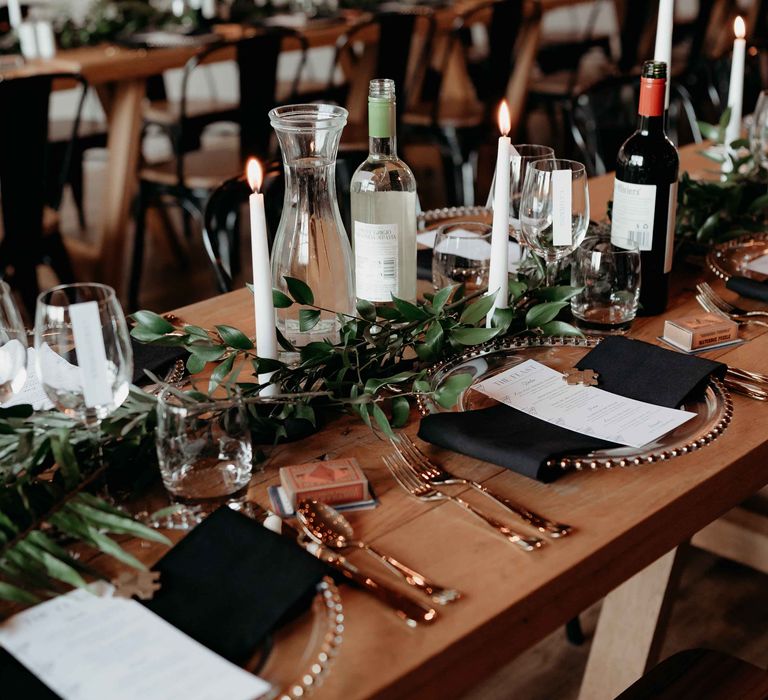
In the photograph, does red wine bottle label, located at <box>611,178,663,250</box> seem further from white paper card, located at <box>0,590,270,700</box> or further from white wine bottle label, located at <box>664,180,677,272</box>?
white paper card, located at <box>0,590,270,700</box>

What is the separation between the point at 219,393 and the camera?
1.17 meters

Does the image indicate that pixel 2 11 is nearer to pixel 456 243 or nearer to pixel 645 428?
pixel 456 243

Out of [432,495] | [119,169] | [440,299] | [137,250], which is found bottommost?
[137,250]

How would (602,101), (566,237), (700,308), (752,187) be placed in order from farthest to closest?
(602,101)
(752,187)
(700,308)
(566,237)

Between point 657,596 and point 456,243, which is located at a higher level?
point 456,243

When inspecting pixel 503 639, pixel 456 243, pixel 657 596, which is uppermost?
pixel 456 243

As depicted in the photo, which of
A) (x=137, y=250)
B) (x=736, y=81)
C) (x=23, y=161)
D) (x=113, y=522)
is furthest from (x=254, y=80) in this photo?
(x=113, y=522)

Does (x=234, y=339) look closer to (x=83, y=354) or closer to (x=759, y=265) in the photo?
(x=83, y=354)

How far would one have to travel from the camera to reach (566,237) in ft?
4.36

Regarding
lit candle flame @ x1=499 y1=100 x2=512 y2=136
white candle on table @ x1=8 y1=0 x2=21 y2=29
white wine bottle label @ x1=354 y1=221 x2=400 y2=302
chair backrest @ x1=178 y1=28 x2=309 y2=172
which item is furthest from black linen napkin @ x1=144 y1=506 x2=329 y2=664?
white candle on table @ x1=8 y1=0 x2=21 y2=29

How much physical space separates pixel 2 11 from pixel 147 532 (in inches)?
163

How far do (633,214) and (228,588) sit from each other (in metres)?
0.81

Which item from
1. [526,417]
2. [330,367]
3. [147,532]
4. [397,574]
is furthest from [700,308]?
[147,532]

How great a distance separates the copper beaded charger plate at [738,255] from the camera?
1545 mm
